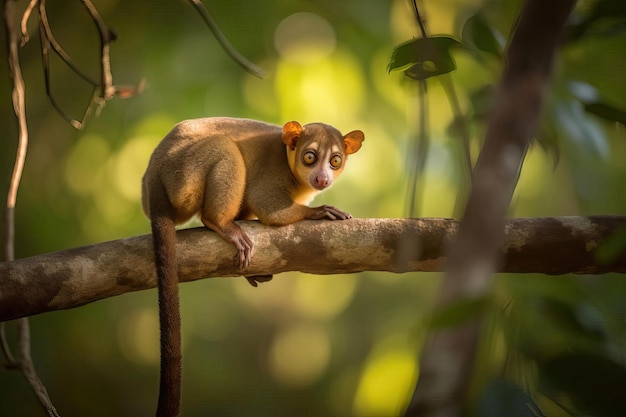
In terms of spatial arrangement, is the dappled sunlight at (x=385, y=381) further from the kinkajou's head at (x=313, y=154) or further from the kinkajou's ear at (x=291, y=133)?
the kinkajou's ear at (x=291, y=133)

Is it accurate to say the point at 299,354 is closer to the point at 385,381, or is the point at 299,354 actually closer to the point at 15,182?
the point at 385,381

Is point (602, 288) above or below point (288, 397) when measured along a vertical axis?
above

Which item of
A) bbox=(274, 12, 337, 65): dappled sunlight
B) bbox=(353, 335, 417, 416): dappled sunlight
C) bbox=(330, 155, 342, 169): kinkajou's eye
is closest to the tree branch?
bbox=(330, 155, 342, 169): kinkajou's eye

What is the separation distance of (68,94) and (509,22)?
620cm

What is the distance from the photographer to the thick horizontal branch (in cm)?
242

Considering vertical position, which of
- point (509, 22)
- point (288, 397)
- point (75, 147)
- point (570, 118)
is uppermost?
point (509, 22)

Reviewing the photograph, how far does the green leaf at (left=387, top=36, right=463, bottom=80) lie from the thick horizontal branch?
3.44 ft

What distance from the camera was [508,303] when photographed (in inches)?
42.8

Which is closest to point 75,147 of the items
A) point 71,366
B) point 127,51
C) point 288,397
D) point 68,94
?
point 68,94

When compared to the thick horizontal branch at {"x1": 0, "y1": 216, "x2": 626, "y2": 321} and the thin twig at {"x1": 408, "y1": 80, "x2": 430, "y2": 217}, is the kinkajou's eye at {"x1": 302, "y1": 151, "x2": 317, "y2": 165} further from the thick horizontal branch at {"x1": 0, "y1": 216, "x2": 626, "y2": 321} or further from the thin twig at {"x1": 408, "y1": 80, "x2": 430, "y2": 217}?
the thin twig at {"x1": 408, "y1": 80, "x2": 430, "y2": 217}

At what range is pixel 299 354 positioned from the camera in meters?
8.62

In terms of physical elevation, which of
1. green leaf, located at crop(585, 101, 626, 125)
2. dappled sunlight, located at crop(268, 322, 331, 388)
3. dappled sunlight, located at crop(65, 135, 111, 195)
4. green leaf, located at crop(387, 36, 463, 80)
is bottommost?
dappled sunlight, located at crop(268, 322, 331, 388)

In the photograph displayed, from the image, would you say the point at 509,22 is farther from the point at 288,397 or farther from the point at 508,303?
the point at 288,397

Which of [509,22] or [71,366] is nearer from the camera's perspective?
[509,22]
